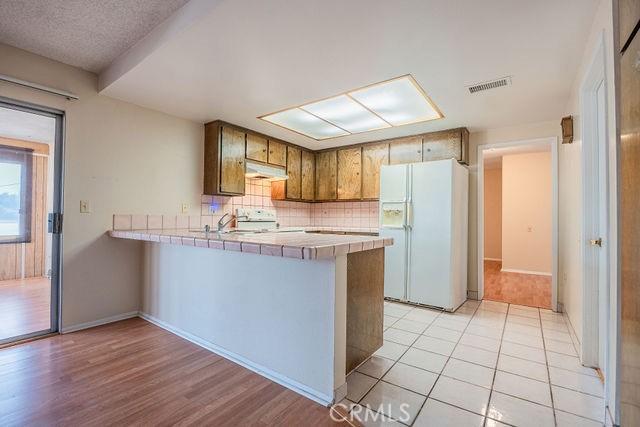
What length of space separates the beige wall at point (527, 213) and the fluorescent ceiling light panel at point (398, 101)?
12.7 feet

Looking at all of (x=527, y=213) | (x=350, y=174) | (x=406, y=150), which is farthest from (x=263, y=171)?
(x=527, y=213)

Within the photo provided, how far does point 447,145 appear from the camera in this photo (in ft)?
12.9

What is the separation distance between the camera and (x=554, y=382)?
6.40 feet

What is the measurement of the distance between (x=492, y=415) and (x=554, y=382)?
68cm

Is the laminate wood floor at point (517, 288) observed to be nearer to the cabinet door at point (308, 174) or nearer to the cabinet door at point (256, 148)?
the cabinet door at point (308, 174)

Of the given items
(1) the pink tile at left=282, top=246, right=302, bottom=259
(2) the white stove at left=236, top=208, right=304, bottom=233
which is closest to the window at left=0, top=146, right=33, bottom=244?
(2) the white stove at left=236, top=208, right=304, bottom=233

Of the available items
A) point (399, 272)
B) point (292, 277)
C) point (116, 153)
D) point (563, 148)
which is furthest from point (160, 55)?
point (563, 148)

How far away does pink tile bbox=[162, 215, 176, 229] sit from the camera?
11.1 ft

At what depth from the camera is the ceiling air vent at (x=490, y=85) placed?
2537mm

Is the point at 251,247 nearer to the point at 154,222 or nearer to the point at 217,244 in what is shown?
the point at 217,244

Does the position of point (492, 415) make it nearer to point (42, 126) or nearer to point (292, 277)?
point (292, 277)

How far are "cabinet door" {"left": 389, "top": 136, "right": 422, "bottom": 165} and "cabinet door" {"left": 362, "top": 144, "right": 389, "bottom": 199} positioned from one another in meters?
0.09

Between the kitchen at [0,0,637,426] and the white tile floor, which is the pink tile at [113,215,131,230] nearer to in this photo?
the kitchen at [0,0,637,426]

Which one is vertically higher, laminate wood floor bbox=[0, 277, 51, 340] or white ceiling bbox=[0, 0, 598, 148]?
white ceiling bbox=[0, 0, 598, 148]
